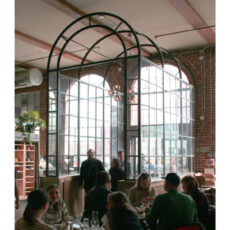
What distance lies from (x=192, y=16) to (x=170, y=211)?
5475mm

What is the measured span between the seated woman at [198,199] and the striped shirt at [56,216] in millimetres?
1459

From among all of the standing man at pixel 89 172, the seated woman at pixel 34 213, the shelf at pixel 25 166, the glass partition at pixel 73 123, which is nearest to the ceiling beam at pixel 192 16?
the glass partition at pixel 73 123

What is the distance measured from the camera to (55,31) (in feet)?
28.5

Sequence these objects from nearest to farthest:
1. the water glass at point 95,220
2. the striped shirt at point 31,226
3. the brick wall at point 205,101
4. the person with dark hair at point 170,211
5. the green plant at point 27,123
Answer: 1. the striped shirt at point 31,226
2. the water glass at point 95,220
3. the person with dark hair at point 170,211
4. the brick wall at point 205,101
5. the green plant at point 27,123

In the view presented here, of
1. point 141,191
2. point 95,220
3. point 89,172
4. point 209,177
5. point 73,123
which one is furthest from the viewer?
point 209,177

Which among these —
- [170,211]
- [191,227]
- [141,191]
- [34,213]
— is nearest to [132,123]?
[141,191]

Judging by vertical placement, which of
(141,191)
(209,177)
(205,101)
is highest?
(205,101)

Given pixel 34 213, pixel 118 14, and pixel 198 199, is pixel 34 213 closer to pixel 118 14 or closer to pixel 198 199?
pixel 198 199

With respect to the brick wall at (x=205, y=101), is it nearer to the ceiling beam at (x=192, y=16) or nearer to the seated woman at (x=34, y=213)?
the ceiling beam at (x=192, y=16)

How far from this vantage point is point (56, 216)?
3.44 metres

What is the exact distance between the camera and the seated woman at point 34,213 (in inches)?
100

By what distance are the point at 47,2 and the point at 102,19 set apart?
1595 millimetres

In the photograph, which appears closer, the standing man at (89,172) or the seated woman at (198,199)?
the seated woman at (198,199)

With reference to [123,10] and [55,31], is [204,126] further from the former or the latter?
[55,31]
